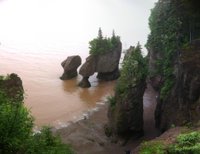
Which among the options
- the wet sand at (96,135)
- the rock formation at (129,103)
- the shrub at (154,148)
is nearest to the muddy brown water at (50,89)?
the wet sand at (96,135)

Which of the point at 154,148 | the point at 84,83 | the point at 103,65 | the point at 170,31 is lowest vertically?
the point at 154,148

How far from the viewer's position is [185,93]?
21.9 metres

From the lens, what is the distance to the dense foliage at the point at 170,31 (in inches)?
1012

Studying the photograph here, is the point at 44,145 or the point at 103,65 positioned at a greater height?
the point at 103,65

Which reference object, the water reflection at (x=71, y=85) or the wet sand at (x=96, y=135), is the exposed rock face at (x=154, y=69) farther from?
the water reflection at (x=71, y=85)

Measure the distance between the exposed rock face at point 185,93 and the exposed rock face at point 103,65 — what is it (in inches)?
489

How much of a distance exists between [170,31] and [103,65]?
9.47 metres

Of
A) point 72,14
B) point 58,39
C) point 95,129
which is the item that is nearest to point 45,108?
point 95,129

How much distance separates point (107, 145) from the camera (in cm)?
2484

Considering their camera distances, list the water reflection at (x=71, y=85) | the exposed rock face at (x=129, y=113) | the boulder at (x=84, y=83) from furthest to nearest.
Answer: the boulder at (x=84, y=83) → the water reflection at (x=71, y=85) → the exposed rock face at (x=129, y=113)

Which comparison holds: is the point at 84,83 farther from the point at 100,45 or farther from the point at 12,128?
the point at 12,128

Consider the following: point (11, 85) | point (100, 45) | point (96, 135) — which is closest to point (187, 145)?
point (11, 85)

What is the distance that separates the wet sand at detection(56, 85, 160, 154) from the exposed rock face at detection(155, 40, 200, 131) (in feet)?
7.76

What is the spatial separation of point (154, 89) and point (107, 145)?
10.7 m
